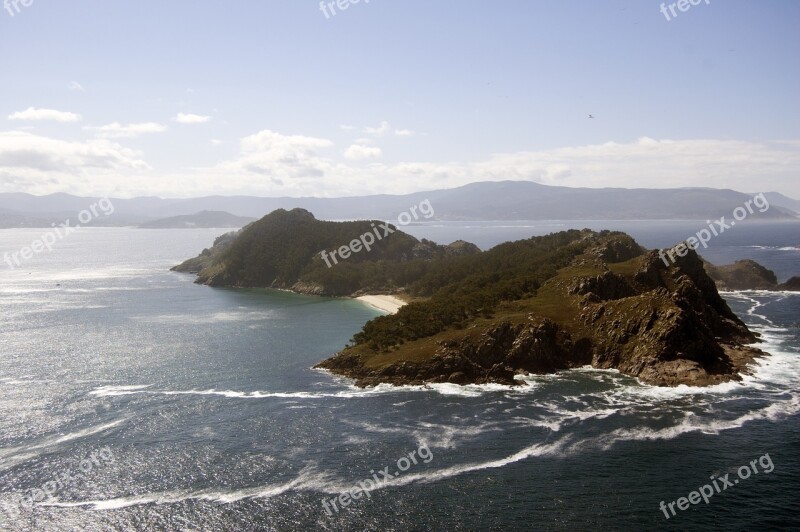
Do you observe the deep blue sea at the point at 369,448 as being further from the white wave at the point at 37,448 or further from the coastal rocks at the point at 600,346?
the coastal rocks at the point at 600,346

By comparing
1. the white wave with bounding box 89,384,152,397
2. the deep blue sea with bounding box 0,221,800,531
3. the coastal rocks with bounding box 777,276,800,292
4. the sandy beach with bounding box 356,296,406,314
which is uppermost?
the coastal rocks with bounding box 777,276,800,292

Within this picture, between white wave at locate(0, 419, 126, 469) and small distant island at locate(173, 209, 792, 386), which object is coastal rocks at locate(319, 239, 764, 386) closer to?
small distant island at locate(173, 209, 792, 386)

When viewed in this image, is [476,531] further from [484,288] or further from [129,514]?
[484,288]

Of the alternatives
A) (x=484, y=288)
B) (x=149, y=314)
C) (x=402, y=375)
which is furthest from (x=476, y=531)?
(x=149, y=314)

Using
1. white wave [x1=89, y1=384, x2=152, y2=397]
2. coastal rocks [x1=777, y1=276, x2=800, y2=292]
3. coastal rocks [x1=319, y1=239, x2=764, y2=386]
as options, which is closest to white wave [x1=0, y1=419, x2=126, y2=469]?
white wave [x1=89, y1=384, x2=152, y2=397]

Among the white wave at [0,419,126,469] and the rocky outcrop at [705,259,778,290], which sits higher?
the rocky outcrop at [705,259,778,290]
